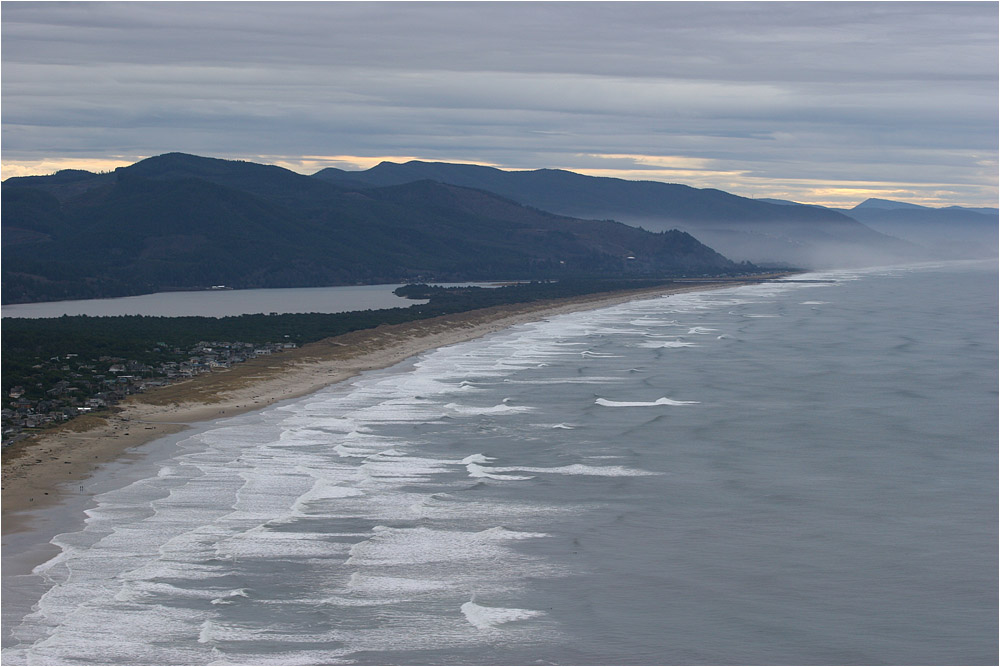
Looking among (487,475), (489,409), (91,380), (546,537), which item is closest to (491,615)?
(546,537)

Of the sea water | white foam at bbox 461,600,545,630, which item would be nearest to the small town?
the sea water

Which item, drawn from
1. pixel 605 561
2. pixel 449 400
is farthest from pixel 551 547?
pixel 449 400

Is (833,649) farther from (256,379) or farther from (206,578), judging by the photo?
(256,379)

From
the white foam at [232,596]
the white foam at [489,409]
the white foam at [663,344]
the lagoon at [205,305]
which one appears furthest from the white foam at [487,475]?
the lagoon at [205,305]

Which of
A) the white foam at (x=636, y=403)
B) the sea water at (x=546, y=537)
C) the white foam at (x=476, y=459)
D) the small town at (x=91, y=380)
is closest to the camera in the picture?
the sea water at (x=546, y=537)

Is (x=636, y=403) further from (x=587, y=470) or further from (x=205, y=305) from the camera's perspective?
(x=205, y=305)

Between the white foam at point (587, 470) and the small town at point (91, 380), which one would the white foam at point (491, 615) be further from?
the small town at point (91, 380)
